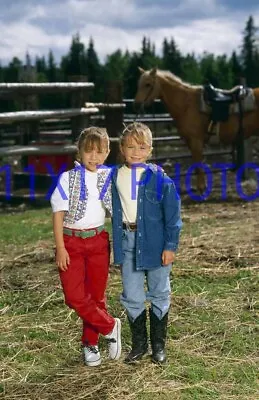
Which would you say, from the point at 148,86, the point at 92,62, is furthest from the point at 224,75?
the point at 148,86

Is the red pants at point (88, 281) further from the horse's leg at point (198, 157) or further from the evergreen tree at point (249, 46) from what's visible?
the evergreen tree at point (249, 46)

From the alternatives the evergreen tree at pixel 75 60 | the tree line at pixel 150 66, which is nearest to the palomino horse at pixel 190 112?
the tree line at pixel 150 66

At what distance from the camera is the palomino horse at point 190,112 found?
30.4 feet

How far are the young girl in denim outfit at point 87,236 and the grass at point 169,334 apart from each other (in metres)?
0.21

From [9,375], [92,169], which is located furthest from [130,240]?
[9,375]

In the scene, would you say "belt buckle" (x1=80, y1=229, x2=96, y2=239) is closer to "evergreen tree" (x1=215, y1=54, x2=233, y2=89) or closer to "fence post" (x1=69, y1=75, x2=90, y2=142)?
"fence post" (x1=69, y1=75, x2=90, y2=142)

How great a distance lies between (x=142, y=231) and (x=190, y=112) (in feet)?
21.7

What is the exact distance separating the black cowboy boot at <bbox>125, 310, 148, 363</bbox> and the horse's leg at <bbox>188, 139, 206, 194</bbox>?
6230 mm

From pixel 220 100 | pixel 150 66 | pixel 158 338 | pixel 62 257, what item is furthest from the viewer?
pixel 150 66

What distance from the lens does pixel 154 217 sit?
115 inches

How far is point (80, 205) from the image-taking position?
2.91m

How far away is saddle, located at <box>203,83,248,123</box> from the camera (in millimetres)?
9062

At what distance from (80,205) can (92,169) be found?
0.19 metres

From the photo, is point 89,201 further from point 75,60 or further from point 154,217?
point 75,60
